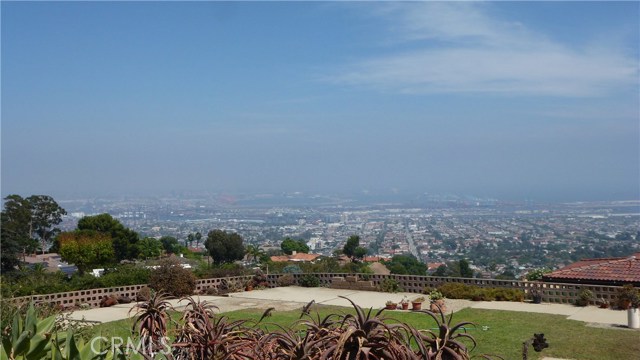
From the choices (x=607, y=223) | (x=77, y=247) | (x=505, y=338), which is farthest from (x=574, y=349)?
(x=607, y=223)

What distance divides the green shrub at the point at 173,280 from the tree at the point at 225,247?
54.2 feet

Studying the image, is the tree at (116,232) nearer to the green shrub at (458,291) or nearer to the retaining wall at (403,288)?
the retaining wall at (403,288)

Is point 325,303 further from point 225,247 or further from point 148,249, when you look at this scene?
point 148,249

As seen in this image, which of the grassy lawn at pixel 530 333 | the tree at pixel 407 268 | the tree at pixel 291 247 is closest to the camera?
the grassy lawn at pixel 530 333

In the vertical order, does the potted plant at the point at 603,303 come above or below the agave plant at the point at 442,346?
below

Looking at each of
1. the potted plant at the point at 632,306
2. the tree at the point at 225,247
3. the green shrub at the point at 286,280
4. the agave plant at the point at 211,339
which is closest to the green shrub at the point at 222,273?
the green shrub at the point at 286,280

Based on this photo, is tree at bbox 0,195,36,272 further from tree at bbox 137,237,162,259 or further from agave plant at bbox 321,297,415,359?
agave plant at bbox 321,297,415,359

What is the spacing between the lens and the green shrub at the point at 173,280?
22875 millimetres

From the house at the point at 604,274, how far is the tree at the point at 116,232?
1155 inches

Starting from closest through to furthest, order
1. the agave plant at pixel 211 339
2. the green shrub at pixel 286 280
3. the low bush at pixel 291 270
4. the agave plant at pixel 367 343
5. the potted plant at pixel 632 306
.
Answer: the agave plant at pixel 367 343 < the agave plant at pixel 211 339 < the potted plant at pixel 632 306 < the green shrub at pixel 286 280 < the low bush at pixel 291 270

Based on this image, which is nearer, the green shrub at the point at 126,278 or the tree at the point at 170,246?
the green shrub at the point at 126,278

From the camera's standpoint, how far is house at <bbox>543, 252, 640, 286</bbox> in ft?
63.9

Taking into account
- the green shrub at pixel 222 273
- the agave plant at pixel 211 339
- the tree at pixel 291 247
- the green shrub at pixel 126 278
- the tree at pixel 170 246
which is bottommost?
the tree at pixel 291 247

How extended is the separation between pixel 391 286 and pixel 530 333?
8934 millimetres
